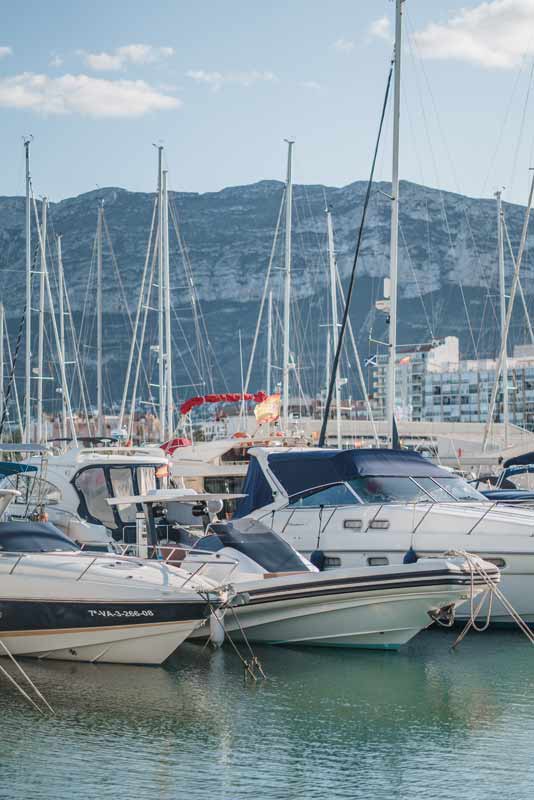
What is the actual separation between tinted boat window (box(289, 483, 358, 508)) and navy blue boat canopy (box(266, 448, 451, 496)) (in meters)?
0.10

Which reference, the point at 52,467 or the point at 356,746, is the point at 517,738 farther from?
the point at 52,467

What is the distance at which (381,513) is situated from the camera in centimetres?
1609

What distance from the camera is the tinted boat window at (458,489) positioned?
1725 centimetres

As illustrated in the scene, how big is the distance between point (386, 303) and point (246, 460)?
1038 cm

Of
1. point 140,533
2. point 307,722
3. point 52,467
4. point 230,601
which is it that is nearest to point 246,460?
point 52,467

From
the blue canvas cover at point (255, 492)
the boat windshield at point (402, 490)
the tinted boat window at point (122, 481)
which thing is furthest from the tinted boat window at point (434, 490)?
the tinted boat window at point (122, 481)

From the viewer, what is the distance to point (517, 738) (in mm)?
10555

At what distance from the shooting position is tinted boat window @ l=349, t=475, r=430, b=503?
16562 mm

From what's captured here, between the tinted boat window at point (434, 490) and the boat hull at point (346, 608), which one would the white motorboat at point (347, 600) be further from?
the tinted boat window at point (434, 490)

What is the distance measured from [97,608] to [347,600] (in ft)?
10.9

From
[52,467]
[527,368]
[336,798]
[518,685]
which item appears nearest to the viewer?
[336,798]

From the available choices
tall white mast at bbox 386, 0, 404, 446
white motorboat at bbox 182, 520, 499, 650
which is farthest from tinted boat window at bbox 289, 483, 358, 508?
tall white mast at bbox 386, 0, 404, 446

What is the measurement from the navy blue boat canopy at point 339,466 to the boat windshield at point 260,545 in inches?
80.8

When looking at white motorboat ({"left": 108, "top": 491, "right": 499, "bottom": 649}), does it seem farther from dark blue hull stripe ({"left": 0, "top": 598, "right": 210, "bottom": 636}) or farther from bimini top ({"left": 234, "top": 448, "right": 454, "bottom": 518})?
bimini top ({"left": 234, "top": 448, "right": 454, "bottom": 518})
